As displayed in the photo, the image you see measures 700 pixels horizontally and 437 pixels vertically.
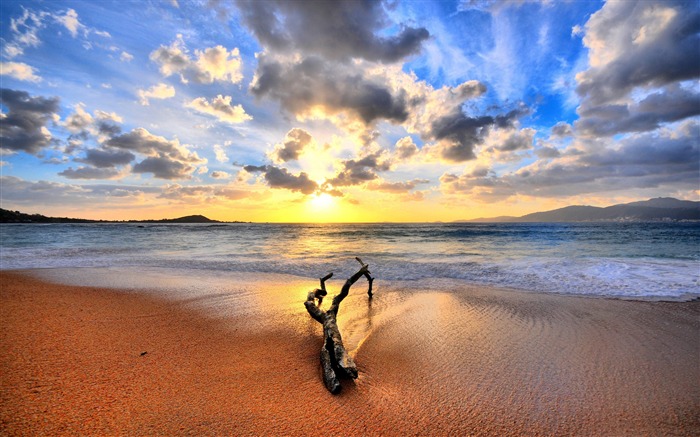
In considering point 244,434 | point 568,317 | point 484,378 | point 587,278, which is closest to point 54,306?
point 244,434

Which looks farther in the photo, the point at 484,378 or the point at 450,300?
the point at 450,300

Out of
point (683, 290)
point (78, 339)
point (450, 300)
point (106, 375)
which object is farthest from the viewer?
point (683, 290)

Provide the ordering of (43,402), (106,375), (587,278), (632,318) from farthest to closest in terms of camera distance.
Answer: (587,278) < (632,318) < (106,375) < (43,402)

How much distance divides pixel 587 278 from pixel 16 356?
16.6 meters

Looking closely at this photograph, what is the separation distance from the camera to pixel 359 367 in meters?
4.52

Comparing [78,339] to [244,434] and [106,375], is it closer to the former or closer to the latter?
[106,375]

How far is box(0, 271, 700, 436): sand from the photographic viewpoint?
10.7 ft

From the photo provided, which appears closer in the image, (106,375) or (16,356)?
(106,375)

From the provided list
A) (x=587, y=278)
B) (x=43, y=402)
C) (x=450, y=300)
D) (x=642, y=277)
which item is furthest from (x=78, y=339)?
(x=642, y=277)

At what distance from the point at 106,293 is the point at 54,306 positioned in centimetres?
163

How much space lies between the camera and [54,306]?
283 inches

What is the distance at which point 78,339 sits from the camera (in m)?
5.16

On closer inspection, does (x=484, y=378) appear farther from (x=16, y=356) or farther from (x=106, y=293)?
(x=106, y=293)

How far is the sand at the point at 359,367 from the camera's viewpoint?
3.25 metres
